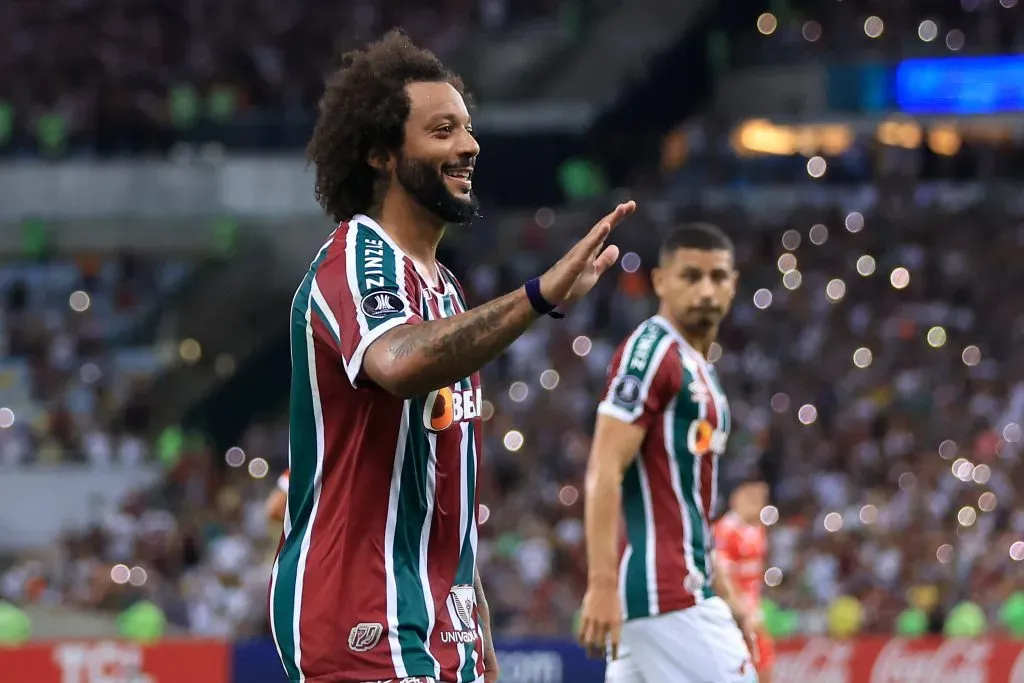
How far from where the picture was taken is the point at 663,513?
7.14 meters

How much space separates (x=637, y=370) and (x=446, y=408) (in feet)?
9.43

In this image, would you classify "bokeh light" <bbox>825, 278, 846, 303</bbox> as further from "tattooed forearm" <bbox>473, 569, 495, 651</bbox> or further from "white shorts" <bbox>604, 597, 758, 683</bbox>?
"tattooed forearm" <bbox>473, 569, 495, 651</bbox>

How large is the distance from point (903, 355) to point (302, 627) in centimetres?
1722

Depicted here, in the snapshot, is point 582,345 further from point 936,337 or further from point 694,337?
point 694,337

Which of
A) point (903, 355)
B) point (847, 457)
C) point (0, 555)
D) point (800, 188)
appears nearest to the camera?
point (847, 457)

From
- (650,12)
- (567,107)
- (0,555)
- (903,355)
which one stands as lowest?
(0,555)

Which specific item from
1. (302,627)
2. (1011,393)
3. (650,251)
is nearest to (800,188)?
(650,251)

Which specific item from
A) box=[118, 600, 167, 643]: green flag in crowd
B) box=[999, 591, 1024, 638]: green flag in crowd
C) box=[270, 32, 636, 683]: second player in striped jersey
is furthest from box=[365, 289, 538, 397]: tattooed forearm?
box=[118, 600, 167, 643]: green flag in crowd

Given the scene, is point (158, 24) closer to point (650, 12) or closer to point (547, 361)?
point (650, 12)

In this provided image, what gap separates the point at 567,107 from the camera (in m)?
26.8

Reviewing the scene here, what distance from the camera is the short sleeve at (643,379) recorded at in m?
7.10

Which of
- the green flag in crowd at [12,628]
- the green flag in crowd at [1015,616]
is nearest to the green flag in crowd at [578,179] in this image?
the green flag in crowd at [1015,616]

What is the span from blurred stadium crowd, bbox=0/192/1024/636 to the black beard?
1201 cm

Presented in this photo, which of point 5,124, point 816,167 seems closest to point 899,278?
point 816,167
